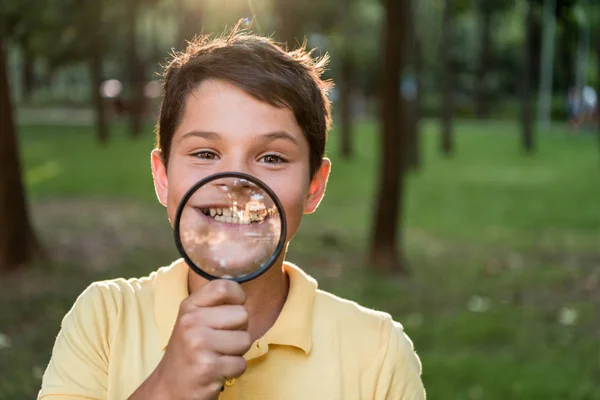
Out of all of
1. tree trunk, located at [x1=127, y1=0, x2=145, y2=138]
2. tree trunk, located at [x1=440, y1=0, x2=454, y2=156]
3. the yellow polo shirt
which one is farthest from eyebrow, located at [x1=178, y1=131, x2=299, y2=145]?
tree trunk, located at [x1=127, y1=0, x2=145, y2=138]

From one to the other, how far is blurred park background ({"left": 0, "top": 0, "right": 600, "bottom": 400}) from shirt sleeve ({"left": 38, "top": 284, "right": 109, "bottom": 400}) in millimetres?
948

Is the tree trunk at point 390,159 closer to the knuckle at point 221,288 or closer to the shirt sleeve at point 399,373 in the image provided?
the shirt sleeve at point 399,373

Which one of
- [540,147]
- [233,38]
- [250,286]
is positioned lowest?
[540,147]

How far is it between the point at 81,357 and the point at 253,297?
17.7 inches

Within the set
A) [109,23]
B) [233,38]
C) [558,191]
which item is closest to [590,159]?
[558,191]

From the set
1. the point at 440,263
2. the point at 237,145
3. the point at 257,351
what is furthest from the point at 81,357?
the point at 440,263

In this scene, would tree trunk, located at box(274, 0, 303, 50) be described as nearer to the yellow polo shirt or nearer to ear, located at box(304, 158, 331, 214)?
ear, located at box(304, 158, 331, 214)

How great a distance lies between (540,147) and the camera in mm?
32781

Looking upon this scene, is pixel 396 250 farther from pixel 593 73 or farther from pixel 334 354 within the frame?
pixel 593 73

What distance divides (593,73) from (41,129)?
35088mm

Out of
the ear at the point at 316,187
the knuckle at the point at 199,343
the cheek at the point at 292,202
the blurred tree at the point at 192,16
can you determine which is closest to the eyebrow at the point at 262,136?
the cheek at the point at 292,202

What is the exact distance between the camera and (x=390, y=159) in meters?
10.0

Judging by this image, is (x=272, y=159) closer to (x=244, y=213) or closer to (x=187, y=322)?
(x=244, y=213)

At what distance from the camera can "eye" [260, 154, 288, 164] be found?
79.2 inches
